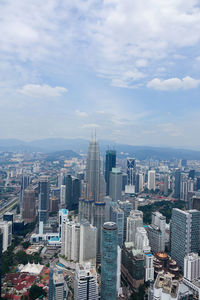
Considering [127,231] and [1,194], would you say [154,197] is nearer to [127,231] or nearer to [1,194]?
[127,231]

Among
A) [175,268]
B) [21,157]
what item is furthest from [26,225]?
[21,157]

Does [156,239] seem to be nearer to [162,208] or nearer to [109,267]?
[109,267]

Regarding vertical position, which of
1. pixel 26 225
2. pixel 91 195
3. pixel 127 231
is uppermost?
pixel 91 195

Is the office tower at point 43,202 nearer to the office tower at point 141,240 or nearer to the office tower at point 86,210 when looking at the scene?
the office tower at point 86,210

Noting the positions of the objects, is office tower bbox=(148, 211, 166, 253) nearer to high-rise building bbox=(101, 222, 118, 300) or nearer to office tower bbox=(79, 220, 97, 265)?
office tower bbox=(79, 220, 97, 265)

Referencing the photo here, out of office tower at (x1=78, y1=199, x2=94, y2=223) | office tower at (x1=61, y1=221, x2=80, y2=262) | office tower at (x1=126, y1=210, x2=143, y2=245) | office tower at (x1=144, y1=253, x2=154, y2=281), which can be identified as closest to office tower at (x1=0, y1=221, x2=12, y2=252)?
office tower at (x1=61, y1=221, x2=80, y2=262)
